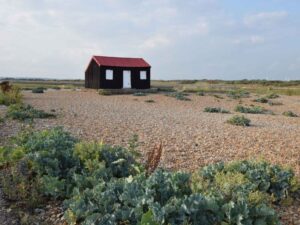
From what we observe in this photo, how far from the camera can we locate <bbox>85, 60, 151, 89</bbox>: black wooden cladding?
3319 cm

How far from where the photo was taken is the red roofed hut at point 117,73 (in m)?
33.2

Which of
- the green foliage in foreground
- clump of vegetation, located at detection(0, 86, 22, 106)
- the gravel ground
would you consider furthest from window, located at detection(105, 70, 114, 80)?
the green foliage in foreground

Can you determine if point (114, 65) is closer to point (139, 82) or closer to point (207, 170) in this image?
point (139, 82)

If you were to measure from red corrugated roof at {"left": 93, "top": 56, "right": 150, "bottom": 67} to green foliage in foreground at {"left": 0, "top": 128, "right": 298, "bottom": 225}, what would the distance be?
88.2 feet

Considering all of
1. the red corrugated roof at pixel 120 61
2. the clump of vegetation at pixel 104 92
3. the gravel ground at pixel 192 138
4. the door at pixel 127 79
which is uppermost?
the red corrugated roof at pixel 120 61

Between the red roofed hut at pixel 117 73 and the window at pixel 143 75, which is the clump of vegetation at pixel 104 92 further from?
the window at pixel 143 75

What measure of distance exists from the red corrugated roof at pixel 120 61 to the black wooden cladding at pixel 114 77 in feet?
1.01

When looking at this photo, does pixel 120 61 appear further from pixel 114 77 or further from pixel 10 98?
pixel 10 98

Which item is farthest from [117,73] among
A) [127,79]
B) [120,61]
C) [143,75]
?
[143,75]

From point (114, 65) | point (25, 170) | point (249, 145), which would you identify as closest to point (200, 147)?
point (249, 145)

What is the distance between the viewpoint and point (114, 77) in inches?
1324

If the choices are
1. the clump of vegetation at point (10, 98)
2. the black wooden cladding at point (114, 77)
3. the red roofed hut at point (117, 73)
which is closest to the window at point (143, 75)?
the red roofed hut at point (117, 73)

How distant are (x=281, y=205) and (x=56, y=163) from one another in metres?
3.01

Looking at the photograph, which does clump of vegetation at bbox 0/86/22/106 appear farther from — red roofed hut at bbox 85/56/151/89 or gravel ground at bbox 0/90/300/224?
red roofed hut at bbox 85/56/151/89
